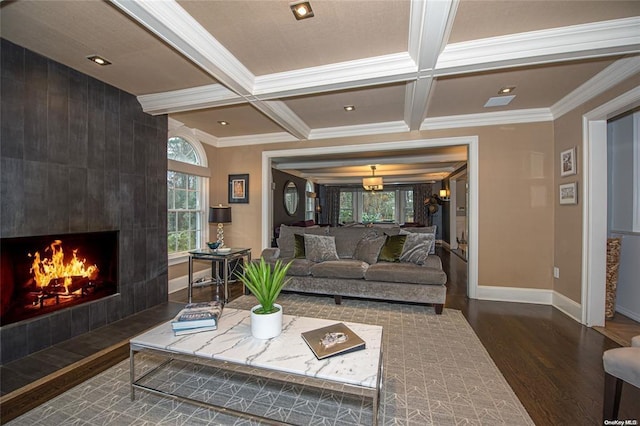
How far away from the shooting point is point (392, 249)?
3828 mm

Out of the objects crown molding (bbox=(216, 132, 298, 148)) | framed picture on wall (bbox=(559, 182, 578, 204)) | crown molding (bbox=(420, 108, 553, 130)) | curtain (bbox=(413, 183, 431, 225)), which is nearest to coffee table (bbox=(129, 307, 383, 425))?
framed picture on wall (bbox=(559, 182, 578, 204))

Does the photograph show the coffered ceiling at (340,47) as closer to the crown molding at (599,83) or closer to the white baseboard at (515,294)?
the crown molding at (599,83)

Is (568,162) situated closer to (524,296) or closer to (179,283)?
(524,296)

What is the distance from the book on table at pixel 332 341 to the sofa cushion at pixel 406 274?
5.24ft

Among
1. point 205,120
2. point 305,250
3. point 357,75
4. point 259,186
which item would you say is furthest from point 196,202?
point 357,75

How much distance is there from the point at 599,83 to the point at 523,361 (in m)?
2.76

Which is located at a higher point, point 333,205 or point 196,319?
point 333,205

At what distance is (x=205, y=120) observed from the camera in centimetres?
410

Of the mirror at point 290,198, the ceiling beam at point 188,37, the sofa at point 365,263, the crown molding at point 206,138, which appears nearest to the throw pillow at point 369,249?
the sofa at point 365,263

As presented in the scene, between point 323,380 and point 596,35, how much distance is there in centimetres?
299

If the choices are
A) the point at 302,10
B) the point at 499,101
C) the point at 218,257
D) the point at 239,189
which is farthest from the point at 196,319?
the point at 499,101

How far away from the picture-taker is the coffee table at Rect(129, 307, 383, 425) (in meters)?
1.39

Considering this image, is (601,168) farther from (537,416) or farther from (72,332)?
(72,332)

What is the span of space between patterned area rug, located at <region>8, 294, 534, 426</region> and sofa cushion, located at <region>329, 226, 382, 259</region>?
1891 mm
